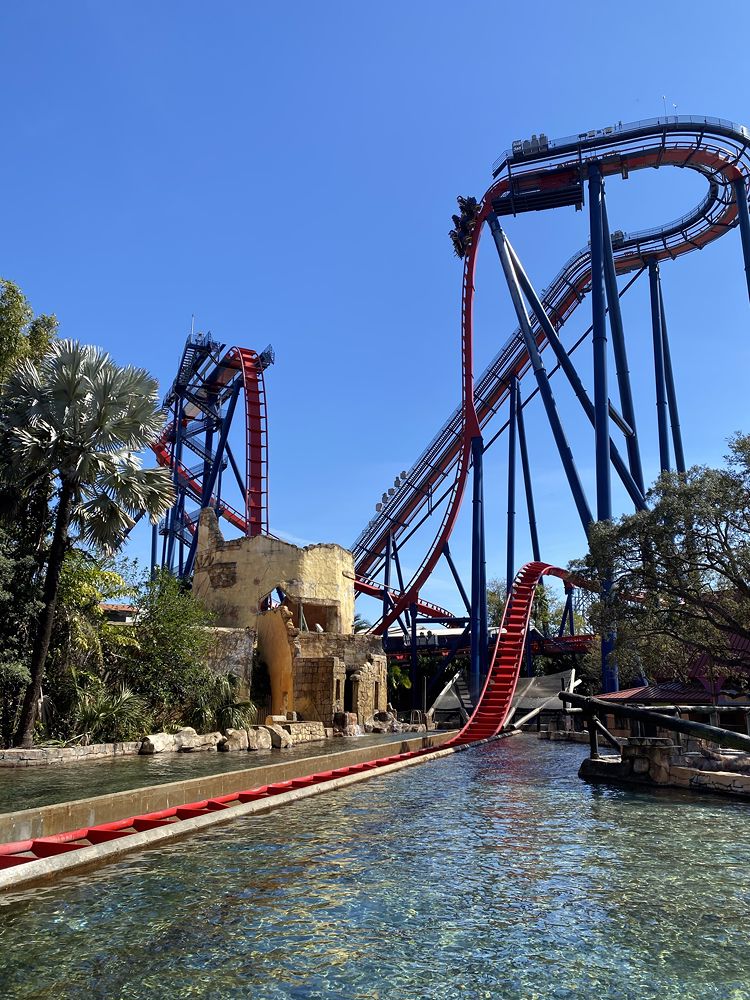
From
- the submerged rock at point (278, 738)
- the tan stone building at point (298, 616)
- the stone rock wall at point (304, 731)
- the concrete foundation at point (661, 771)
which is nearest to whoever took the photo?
the concrete foundation at point (661, 771)

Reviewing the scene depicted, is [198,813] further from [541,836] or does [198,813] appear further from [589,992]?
[589,992]

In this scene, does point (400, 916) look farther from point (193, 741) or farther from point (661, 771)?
point (193, 741)

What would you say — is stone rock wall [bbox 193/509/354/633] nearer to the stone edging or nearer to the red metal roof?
the red metal roof

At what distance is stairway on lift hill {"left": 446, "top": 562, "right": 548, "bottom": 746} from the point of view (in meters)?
19.2

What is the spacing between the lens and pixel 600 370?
70.6ft

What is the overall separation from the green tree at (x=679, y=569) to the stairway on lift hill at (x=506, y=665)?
16.6 feet

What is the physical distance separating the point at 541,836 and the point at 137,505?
10.0 m

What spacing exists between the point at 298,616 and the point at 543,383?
35.5ft

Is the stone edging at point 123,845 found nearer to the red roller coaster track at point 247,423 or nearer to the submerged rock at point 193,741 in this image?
the submerged rock at point 193,741

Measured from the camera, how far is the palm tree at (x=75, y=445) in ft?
43.1

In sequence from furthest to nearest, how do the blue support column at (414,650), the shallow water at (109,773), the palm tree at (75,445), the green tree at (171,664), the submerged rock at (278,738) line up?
the blue support column at (414,650) → the green tree at (171,664) → the submerged rock at (278,738) → the palm tree at (75,445) → the shallow water at (109,773)

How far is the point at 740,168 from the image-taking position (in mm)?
21828

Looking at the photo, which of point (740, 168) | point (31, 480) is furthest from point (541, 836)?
point (740, 168)

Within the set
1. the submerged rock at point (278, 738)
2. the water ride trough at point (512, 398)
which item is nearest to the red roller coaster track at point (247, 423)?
the water ride trough at point (512, 398)
